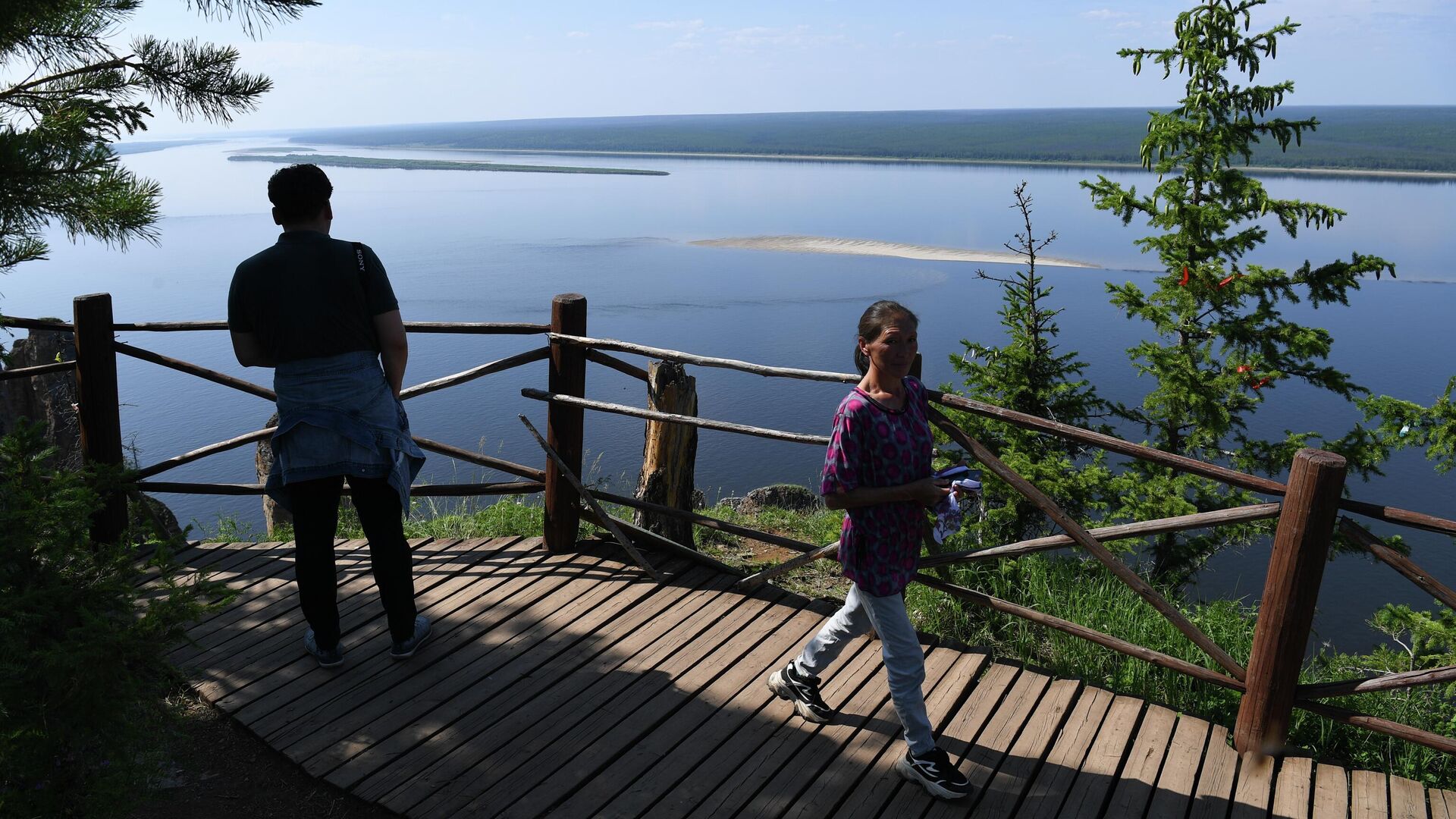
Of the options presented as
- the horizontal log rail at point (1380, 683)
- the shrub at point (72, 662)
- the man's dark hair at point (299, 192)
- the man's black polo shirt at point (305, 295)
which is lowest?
the horizontal log rail at point (1380, 683)

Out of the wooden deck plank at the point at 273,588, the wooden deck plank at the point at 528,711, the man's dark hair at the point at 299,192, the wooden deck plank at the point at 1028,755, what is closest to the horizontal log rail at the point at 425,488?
the wooden deck plank at the point at 273,588

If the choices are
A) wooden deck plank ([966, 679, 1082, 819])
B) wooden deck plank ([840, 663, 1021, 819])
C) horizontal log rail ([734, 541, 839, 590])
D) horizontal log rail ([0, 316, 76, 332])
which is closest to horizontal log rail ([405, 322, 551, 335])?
horizontal log rail ([734, 541, 839, 590])

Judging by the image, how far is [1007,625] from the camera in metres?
5.48

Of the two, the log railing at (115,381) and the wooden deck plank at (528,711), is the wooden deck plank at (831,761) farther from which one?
the log railing at (115,381)

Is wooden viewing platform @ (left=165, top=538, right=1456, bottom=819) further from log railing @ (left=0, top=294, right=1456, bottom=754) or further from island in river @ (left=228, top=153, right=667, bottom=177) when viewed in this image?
island in river @ (left=228, top=153, right=667, bottom=177)

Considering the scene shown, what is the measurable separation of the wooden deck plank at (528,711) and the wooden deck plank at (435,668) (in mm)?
182

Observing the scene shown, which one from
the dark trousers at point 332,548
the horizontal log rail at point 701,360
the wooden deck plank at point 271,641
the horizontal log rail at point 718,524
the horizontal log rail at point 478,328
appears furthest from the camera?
the horizontal log rail at point 478,328

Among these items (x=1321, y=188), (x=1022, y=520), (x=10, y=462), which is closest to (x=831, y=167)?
(x=1321, y=188)

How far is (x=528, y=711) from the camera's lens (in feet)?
13.0

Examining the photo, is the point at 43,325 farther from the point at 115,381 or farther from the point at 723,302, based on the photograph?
the point at 723,302

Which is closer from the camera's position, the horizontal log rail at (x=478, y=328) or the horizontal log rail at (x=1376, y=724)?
the horizontal log rail at (x=1376, y=724)

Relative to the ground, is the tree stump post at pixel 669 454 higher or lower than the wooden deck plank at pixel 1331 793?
higher

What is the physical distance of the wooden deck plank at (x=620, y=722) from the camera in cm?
343

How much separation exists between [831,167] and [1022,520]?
216 ft
